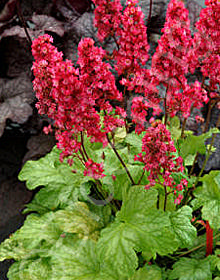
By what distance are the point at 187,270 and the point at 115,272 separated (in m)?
0.26

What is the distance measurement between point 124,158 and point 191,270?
496 mm

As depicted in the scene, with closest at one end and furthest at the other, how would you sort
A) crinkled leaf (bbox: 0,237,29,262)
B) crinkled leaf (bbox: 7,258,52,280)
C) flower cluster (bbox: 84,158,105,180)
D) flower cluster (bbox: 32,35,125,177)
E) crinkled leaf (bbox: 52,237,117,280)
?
flower cluster (bbox: 32,35,125,177) → flower cluster (bbox: 84,158,105,180) → crinkled leaf (bbox: 52,237,117,280) → crinkled leaf (bbox: 7,258,52,280) → crinkled leaf (bbox: 0,237,29,262)

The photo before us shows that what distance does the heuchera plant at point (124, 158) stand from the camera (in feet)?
2.88

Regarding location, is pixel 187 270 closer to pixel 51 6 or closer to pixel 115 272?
pixel 115 272

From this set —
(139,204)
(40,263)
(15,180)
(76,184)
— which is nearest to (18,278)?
(40,263)

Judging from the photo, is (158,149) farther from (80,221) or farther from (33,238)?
(33,238)

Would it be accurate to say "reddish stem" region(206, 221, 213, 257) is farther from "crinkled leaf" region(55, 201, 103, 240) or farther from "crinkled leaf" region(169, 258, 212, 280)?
"crinkled leaf" region(55, 201, 103, 240)

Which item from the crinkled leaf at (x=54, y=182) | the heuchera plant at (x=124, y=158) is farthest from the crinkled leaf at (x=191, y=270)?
the crinkled leaf at (x=54, y=182)

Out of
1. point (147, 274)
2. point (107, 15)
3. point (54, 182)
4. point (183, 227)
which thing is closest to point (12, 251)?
point (54, 182)

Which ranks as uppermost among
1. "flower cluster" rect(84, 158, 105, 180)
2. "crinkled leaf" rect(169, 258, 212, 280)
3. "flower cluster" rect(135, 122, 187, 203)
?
"flower cluster" rect(135, 122, 187, 203)

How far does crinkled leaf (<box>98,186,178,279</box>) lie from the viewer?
0.97m

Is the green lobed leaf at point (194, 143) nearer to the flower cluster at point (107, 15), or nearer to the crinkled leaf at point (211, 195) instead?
the crinkled leaf at point (211, 195)

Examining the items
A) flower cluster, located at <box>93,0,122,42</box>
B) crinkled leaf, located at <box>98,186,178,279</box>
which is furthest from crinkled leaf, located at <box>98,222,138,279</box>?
flower cluster, located at <box>93,0,122,42</box>

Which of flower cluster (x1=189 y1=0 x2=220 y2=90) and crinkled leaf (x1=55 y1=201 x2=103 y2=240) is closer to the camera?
flower cluster (x1=189 y1=0 x2=220 y2=90)
